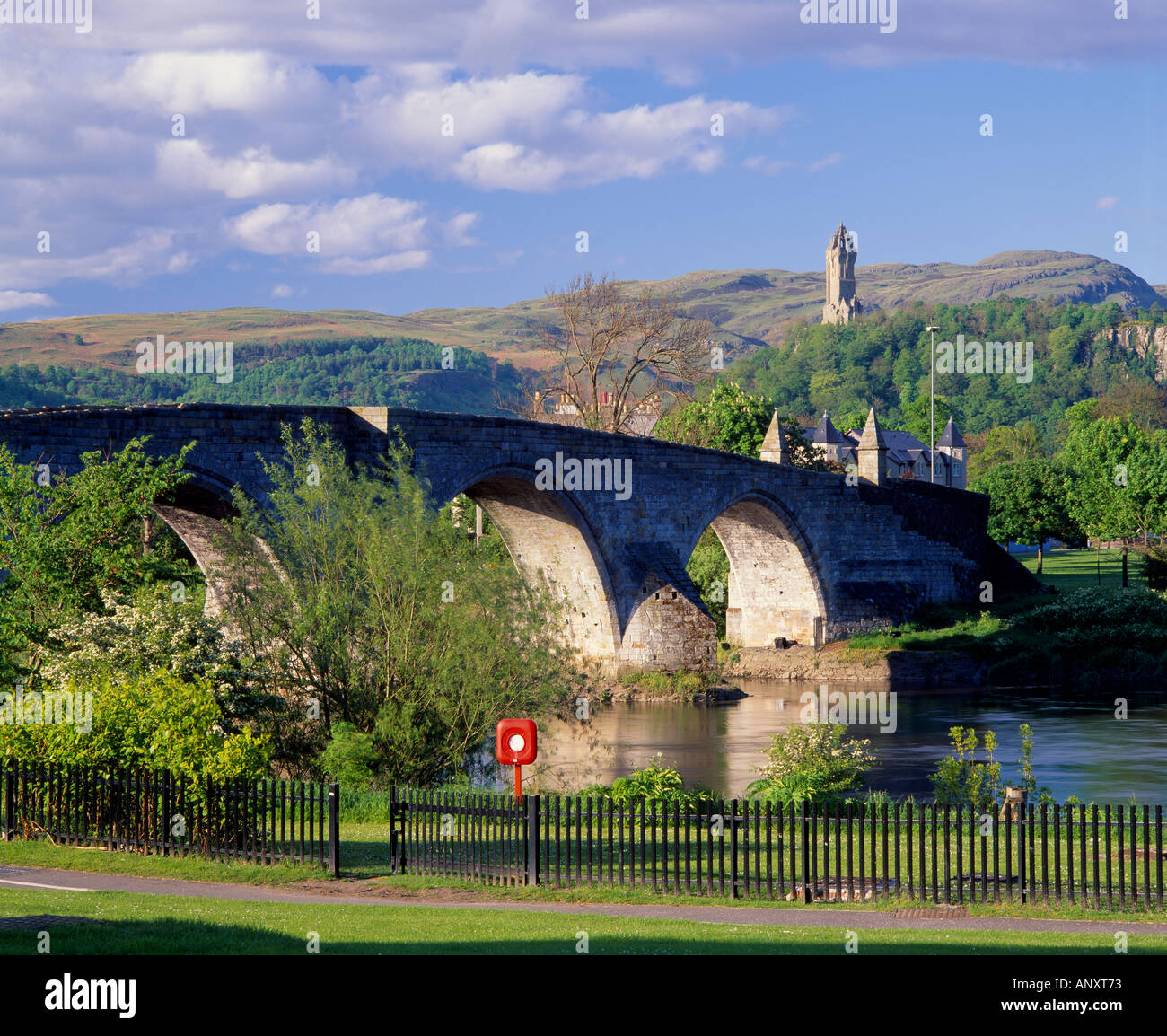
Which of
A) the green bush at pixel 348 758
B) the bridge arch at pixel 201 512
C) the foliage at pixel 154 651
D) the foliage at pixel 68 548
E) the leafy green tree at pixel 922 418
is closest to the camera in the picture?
the foliage at pixel 154 651

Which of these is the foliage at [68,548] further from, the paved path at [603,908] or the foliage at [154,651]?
the paved path at [603,908]

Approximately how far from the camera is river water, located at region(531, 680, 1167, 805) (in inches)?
1056

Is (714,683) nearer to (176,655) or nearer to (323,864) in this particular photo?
(176,655)

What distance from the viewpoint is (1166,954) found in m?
11.1

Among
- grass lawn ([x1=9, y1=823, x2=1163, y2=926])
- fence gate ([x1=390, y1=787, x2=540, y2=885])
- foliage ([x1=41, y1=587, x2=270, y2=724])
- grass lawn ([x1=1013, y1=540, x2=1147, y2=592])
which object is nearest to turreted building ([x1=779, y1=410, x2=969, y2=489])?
grass lawn ([x1=1013, y1=540, x2=1147, y2=592])

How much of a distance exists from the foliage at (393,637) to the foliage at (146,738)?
143 inches

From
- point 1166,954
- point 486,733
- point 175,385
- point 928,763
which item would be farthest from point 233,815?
point 175,385

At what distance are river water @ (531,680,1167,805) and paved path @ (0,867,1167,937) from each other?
21.9 feet

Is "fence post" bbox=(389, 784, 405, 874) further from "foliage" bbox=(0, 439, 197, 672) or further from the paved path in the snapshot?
"foliage" bbox=(0, 439, 197, 672)

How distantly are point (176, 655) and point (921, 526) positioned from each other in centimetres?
3904

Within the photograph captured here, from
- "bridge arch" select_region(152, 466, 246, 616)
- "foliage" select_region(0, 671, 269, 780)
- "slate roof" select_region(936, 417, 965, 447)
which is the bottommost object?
"foliage" select_region(0, 671, 269, 780)

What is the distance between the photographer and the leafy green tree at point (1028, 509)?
70.3m

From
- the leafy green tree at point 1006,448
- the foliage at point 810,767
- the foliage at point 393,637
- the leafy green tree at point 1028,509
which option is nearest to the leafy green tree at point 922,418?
the leafy green tree at point 1006,448

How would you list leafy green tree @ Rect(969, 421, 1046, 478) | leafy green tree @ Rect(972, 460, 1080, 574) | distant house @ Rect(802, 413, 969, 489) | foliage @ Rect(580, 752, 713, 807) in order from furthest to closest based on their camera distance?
1. leafy green tree @ Rect(969, 421, 1046, 478)
2. distant house @ Rect(802, 413, 969, 489)
3. leafy green tree @ Rect(972, 460, 1080, 574)
4. foliage @ Rect(580, 752, 713, 807)
